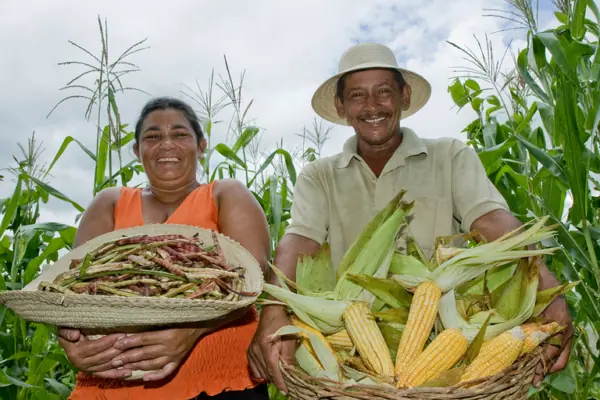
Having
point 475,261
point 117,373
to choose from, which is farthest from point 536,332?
point 117,373

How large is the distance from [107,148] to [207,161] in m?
0.67

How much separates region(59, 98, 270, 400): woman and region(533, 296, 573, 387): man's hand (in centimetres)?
101

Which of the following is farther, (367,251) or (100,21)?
(100,21)

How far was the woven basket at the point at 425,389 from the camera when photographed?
4.63 ft

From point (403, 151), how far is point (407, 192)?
23cm

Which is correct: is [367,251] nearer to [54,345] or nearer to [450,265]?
[450,265]

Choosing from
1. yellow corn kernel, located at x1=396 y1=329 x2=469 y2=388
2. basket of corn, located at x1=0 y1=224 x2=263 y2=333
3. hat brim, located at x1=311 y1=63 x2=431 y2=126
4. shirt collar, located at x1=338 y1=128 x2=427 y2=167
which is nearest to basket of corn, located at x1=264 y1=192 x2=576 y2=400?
yellow corn kernel, located at x1=396 y1=329 x2=469 y2=388

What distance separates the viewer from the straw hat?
273cm

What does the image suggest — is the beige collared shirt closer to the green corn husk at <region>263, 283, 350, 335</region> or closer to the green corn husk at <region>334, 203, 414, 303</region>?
the green corn husk at <region>334, 203, 414, 303</region>

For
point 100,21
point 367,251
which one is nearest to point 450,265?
point 367,251

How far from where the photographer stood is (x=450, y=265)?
1716mm

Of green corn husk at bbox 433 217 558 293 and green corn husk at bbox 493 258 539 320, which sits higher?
green corn husk at bbox 433 217 558 293

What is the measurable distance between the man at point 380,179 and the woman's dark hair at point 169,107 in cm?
59

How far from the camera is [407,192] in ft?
8.60
